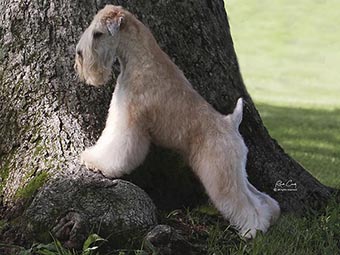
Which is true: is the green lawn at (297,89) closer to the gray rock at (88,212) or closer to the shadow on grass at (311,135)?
the shadow on grass at (311,135)

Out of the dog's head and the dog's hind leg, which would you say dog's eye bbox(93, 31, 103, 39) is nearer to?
the dog's head

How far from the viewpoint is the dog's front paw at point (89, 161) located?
16.3ft

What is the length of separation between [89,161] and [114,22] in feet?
2.79

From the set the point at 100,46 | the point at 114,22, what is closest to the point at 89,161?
the point at 100,46

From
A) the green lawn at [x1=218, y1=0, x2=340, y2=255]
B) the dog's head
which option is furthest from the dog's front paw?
the green lawn at [x1=218, y1=0, x2=340, y2=255]

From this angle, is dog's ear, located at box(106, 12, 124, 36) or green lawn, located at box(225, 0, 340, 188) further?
green lawn, located at box(225, 0, 340, 188)

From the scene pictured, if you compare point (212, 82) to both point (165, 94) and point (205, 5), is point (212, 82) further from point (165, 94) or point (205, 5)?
point (165, 94)

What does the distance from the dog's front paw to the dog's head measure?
Answer: 427mm

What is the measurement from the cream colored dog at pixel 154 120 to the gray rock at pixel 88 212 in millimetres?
145

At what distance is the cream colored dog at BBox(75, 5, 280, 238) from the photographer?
4.82 meters

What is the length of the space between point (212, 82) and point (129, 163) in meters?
1.15

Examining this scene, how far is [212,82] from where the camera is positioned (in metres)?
5.75

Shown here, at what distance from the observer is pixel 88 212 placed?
477 cm

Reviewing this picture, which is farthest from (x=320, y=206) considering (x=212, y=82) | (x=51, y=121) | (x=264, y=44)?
(x=264, y=44)
